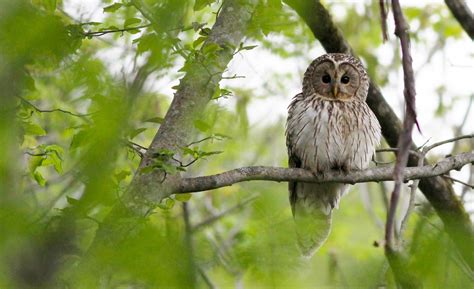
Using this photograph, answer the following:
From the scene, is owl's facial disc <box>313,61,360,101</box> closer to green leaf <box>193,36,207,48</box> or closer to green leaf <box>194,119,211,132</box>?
green leaf <box>193,36,207,48</box>

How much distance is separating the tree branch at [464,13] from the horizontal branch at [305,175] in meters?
1.66

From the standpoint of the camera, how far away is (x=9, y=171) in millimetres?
1068

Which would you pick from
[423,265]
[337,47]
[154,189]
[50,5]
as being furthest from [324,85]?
[423,265]

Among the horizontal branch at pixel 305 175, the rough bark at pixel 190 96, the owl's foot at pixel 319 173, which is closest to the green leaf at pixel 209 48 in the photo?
the rough bark at pixel 190 96

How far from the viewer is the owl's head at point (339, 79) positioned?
520 cm

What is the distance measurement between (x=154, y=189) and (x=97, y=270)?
7.45 feet

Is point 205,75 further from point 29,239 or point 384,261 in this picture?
point 29,239

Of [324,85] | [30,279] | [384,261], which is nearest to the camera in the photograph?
[30,279]

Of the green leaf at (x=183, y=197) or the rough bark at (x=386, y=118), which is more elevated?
the rough bark at (x=386, y=118)

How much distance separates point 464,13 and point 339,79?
116 centimetres

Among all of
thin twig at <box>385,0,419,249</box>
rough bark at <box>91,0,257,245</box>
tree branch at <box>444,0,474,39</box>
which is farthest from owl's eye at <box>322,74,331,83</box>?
thin twig at <box>385,0,419,249</box>

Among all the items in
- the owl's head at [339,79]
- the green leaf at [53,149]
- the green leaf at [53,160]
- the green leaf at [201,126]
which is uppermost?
the owl's head at [339,79]

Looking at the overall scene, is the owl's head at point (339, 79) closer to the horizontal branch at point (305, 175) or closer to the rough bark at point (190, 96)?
the horizontal branch at point (305, 175)

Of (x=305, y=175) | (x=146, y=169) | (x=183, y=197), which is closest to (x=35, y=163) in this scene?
(x=183, y=197)
